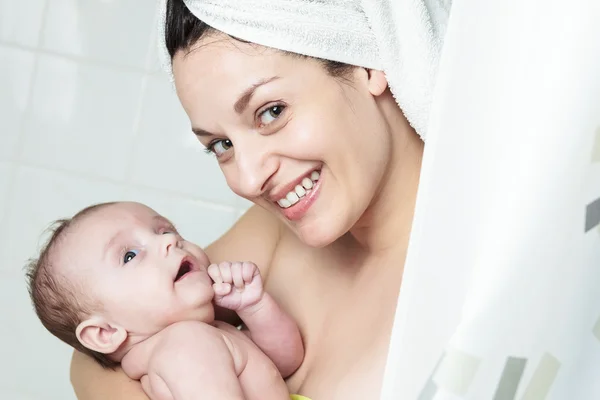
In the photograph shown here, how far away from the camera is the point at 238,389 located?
1086 mm

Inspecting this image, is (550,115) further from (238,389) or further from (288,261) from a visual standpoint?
(288,261)

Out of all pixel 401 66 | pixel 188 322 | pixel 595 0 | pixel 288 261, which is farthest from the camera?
pixel 288 261

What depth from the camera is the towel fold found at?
103 centimetres

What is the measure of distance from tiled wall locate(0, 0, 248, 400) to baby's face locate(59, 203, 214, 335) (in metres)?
0.77

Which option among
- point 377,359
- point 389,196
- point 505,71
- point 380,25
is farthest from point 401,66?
point 505,71

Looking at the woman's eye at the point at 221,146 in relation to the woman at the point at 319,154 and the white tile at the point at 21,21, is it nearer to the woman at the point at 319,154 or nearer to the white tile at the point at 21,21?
the woman at the point at 319,154

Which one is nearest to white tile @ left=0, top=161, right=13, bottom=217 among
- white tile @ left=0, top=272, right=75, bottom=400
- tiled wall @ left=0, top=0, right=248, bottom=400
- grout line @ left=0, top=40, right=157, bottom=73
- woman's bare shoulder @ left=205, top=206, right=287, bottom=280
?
tiled wall @ left=0, top=0, right=248, bottom=400

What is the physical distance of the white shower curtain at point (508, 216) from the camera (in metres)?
0.42

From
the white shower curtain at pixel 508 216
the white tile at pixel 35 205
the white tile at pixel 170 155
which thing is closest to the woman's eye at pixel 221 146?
the white shower curtain at pixel 508 216

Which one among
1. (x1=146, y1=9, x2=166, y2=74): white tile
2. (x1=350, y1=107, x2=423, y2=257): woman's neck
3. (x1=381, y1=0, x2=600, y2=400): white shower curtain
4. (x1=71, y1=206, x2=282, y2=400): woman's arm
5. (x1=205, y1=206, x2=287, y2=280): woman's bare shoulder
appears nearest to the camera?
(x1=381, y1=0, x2=600, y2=400): white shower curtain

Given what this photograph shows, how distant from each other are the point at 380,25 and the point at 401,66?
0.06 meters

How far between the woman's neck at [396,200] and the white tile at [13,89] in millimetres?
1200

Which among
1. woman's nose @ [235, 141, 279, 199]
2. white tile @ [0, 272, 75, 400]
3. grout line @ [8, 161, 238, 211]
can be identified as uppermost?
woman's nose @ [235, 141, 279, 199]

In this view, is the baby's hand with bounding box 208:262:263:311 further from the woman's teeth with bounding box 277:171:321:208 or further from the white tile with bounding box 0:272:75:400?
the white tile with bounding box 0:272:75:400
